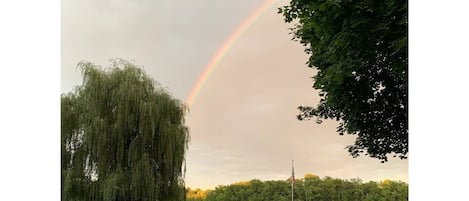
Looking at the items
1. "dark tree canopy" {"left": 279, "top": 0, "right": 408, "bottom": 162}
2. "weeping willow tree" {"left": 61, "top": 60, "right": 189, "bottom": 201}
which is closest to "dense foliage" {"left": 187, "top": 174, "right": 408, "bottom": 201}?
"weeping willow tree" {"left": 61, "top": 60, "right": 189, "bottom": 201}

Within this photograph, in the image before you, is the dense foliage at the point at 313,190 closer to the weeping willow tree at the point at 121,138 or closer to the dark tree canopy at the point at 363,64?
the weeping willow tree at the point at 121,138

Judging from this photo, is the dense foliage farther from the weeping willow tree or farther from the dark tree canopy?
the dark tree canopy

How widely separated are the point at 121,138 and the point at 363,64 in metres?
7.32

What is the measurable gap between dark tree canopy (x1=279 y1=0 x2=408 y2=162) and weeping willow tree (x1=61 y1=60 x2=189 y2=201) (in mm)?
3999

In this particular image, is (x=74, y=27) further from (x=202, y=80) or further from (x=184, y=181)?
(x=184, y=181)

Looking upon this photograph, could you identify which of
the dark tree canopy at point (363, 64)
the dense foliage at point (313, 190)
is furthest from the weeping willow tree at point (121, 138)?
the dense foliage at point (313, 190)

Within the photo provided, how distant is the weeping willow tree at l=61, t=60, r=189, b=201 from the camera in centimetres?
1300

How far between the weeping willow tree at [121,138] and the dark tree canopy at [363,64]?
157 inches

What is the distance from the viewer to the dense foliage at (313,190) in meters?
34.7

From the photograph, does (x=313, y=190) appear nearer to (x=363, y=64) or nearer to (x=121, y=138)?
(x=121, y=138)

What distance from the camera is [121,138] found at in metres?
13.3
